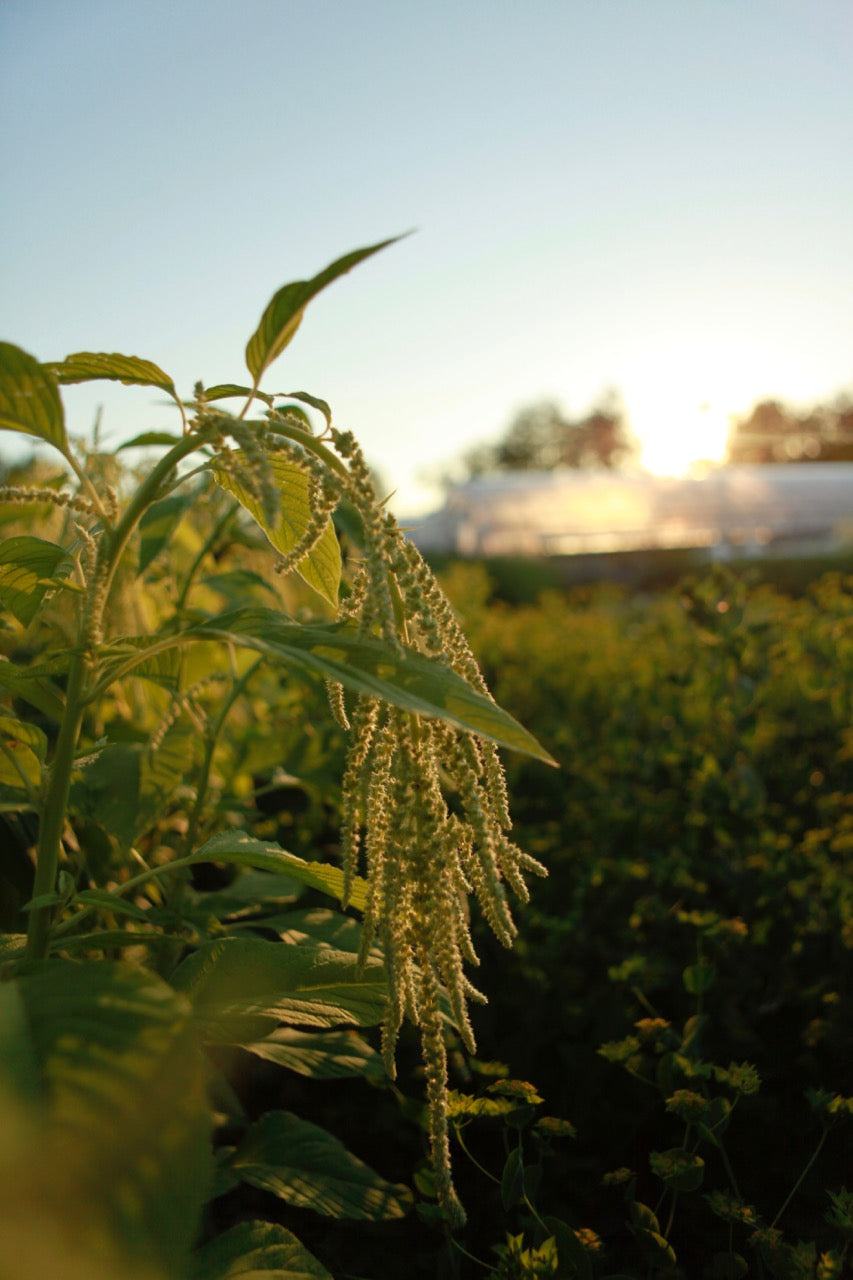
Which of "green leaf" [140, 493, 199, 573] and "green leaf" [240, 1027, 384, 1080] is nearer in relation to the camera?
"green leaf" [240, 1027, 384, 1080]

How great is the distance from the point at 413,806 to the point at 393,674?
0.42 feet

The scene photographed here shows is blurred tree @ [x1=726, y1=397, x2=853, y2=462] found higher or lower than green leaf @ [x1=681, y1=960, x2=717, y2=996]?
higher

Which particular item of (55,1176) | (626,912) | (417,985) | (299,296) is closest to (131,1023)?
(55,1176)

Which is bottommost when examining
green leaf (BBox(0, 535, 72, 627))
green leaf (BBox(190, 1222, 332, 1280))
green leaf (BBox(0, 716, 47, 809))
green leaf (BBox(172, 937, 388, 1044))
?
green leaf (BBox(190, 1222, 332, 1280))

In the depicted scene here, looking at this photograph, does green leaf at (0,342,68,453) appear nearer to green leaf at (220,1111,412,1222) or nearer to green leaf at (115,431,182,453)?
green leaf at (115,431,182,453)

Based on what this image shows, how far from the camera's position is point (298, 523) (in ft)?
3.89

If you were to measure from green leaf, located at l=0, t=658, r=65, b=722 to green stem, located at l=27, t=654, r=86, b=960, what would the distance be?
0.10m

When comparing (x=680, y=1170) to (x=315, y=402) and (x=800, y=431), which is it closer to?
(x=315, y=402)

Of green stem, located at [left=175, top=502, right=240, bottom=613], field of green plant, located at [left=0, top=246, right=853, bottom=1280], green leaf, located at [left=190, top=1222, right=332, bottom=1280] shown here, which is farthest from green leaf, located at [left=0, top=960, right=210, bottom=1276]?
green stem, located at [left=175, top=502, right=240, bottom=613]

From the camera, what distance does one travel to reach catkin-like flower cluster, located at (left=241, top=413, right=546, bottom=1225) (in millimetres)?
872

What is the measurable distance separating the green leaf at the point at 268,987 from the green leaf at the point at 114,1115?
0.37 meters

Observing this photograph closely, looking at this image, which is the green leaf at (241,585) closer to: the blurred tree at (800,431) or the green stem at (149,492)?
the green stem at (149,492)

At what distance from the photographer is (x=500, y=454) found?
217 feet

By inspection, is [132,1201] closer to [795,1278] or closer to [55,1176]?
[55,1176]
